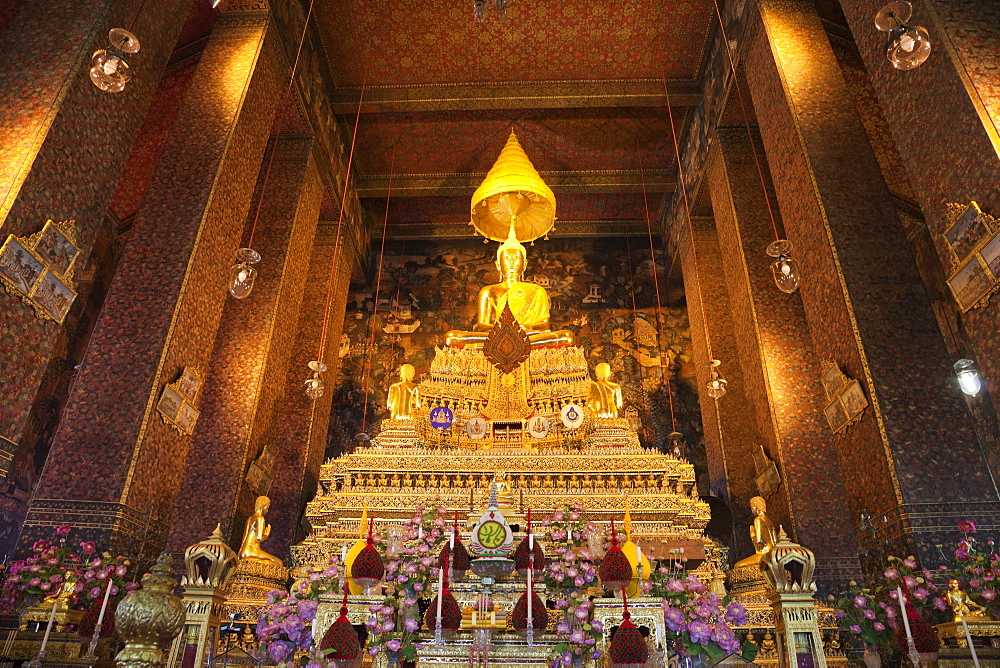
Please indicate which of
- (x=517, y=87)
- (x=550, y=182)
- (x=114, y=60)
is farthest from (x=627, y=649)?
(x=550, y=182)

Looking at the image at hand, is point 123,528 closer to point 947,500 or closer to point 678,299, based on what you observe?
point 947,500

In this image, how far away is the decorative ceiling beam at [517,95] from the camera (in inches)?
388

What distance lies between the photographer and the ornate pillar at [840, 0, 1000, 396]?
381cm

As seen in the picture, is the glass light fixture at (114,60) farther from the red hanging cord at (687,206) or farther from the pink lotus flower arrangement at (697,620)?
the red hanging cord at (687,206)

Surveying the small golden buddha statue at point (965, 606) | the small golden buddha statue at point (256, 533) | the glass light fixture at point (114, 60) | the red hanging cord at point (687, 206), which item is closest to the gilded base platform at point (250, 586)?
the small golden buddha statue at point (256, 533)

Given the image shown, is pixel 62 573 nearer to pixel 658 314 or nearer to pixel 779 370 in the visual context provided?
pixel 779 370

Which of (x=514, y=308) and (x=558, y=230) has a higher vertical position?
(x=558, y=230)

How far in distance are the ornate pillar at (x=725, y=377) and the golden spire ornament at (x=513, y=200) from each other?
2.60 m

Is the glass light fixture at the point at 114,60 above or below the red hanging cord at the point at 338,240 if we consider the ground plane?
below

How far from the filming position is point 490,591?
324 centimetres

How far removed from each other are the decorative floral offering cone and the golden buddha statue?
5.26 m

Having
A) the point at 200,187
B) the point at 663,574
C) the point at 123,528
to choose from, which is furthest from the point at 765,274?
the point at 123,528

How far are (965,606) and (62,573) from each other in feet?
17.3

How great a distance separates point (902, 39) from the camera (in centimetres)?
370
